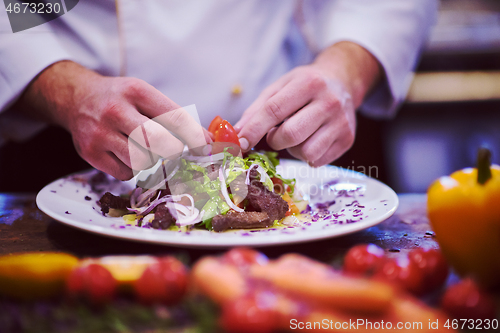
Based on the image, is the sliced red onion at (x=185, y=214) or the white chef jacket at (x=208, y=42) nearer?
the sliced red onion at (x=185, y=214)

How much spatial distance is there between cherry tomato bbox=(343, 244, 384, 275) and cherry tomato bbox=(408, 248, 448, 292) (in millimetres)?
102

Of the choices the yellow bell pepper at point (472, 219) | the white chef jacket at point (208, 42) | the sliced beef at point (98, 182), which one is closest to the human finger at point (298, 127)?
the white chef jacket at point (208, 42)

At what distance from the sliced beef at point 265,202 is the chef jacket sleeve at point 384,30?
1367 mm

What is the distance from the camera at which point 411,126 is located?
5637 millimetres

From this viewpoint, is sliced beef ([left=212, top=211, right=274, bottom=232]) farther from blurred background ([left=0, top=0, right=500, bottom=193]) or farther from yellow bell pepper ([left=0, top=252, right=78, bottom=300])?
blurred background ([left=0, top=0, right=500, bottom=193])

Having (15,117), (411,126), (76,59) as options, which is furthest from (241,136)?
(411,126)

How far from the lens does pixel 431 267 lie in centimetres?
100

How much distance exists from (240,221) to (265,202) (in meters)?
0.18

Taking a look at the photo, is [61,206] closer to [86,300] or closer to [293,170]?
[86,300]

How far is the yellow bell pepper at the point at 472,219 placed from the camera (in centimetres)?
102

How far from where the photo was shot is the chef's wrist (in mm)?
2295

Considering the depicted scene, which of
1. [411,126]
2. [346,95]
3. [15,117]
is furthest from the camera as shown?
[411,126]

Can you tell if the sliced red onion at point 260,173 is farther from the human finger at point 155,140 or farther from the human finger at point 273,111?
the human finger at point 155,140

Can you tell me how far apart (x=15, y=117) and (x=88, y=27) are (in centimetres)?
77
